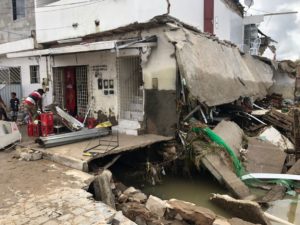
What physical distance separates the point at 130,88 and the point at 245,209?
251 inches

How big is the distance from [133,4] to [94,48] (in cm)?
191

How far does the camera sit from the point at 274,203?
7363 mm

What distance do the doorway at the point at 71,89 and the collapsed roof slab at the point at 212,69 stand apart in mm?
4657

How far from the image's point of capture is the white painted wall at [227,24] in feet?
47.0

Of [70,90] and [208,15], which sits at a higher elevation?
[208,15]

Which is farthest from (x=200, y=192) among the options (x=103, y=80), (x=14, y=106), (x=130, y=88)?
(x=14, y=106)

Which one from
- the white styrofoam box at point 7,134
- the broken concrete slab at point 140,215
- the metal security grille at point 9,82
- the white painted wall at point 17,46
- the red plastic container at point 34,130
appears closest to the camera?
the broken concrete slab at point 140,215

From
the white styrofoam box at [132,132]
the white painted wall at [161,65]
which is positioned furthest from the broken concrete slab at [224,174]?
the white painted wall at [161,65]

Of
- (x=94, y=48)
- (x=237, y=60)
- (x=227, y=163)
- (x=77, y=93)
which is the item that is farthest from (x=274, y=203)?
(x=77, y=93)

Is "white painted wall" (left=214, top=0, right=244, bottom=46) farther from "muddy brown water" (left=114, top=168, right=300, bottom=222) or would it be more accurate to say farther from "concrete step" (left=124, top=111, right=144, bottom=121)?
"muddy brown water" (left=114, top=168, right=300, bottom=222)

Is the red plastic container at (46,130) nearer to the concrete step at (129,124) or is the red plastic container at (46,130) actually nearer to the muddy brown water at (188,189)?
the concrete step at (129,124)

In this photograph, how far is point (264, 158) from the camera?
29.8 ft

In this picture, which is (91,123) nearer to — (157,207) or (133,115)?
(133,115)

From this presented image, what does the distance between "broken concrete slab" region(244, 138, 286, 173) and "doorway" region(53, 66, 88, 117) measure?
6.68m
